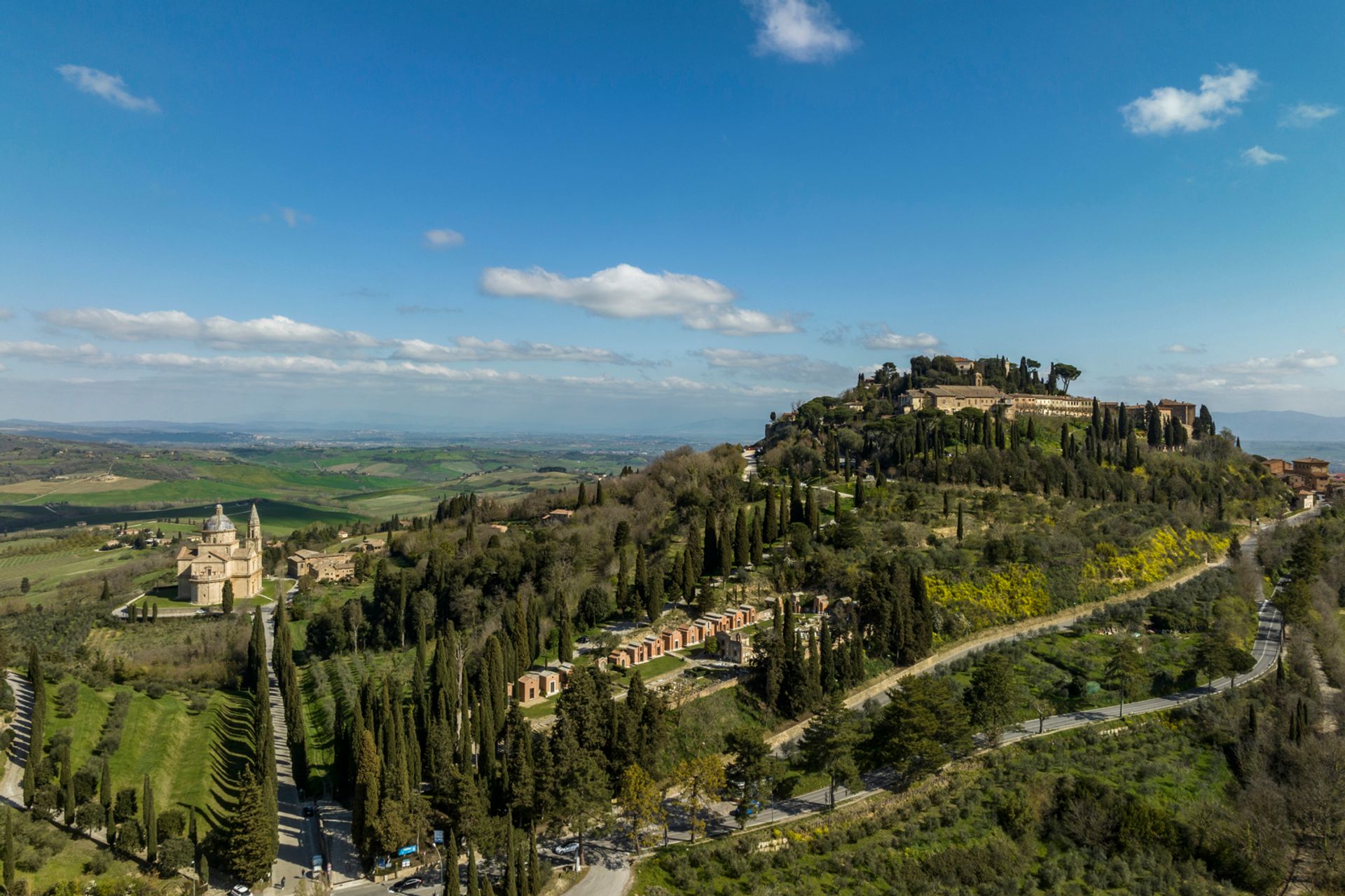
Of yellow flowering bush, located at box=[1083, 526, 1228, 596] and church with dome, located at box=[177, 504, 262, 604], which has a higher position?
yellow flowering bush, located at box=[1083, 526, 1228, 596]

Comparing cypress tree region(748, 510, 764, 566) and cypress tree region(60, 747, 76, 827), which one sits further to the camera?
cypress tree region(748, 510, 764, 566)

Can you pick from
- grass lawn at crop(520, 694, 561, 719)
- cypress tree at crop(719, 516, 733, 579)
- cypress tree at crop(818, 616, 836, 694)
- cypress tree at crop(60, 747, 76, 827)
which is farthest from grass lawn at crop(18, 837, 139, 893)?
cypress tree at crop(719, 516, 733, 579)

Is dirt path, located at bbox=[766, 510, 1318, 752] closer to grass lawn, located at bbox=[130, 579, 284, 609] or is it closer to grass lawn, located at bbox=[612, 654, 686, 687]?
grass lawn, located at bbox=[612, 654, 686, 687]

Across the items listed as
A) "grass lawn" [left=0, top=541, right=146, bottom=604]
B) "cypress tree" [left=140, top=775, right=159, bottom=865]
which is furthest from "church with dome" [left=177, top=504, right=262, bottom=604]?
"cypress tree" [left=140, top=775, right=159, bottom=865]

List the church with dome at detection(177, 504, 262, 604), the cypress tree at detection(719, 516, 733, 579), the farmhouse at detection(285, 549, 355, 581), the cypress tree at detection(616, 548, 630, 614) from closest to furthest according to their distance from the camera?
1. the cypress tree at detection(616, 548, 630, 614)
2. the cypress tree at detection(719, 516, 733, 579)
3. the church with dome at detection(177, 504, 262, 604)
4. the farmhouse at detection(285, 549, 355, 581)

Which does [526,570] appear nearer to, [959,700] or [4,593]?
[959,700]

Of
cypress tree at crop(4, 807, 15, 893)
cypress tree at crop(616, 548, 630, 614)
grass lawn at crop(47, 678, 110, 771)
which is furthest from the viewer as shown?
cypress tree at crop(616, 548, 630, 614)

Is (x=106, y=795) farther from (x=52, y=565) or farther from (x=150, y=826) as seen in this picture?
(x=52, y=565)

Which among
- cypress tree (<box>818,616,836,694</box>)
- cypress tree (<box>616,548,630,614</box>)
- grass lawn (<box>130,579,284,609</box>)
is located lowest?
grass lawn (<box>130,579,284,609</box>)
